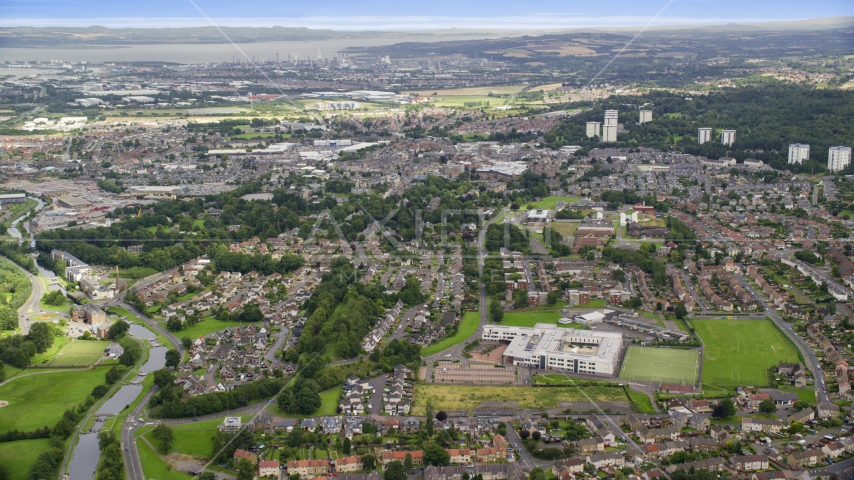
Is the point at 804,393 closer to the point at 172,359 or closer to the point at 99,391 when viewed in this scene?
the point at 172,359

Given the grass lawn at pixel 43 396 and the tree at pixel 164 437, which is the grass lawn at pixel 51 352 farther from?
the tree at pixel 164 437

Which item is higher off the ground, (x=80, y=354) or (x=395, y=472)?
(x=395, y=472)

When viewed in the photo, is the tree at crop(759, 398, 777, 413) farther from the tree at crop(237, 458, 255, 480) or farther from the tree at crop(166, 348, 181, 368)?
the tree at crop(166, 348, 181, 368)

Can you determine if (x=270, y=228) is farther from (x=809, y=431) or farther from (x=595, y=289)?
(x=809, y=431)

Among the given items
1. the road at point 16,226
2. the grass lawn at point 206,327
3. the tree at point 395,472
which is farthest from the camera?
the road at point 16,226

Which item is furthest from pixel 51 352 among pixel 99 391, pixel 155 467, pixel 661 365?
pixel 661 365

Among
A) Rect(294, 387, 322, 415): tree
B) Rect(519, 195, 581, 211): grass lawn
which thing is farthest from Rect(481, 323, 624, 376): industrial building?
Rect(519, 195, 581, 211): grass lawn

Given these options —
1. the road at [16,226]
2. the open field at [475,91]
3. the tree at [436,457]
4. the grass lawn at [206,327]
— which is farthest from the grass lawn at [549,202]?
the open field at [475,91]
